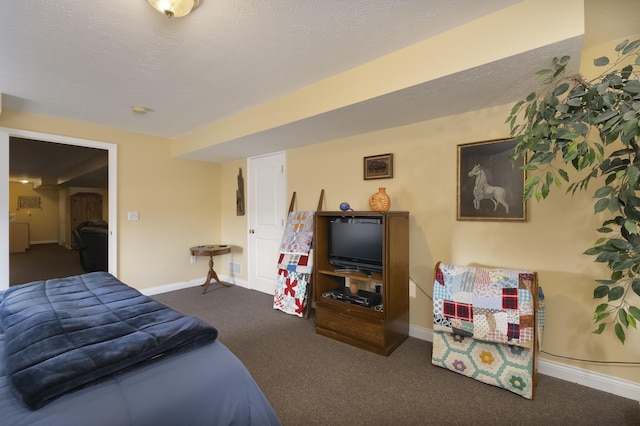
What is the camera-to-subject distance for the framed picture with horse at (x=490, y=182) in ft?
7.41

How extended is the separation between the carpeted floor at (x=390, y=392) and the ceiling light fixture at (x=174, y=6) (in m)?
2.41

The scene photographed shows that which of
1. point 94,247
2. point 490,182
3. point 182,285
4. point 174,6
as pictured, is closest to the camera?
point 174,6

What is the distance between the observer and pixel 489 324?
6.35ft

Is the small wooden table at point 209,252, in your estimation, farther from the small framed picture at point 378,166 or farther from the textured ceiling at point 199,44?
the small framed picture at point 378,166

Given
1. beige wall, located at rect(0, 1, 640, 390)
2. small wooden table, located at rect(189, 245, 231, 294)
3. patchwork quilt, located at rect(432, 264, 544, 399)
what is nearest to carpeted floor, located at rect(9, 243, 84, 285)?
beige wall, located at rect(0, 1, 640, 390)

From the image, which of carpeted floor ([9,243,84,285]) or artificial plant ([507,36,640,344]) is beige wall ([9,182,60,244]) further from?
artificial plant ([507,36,640,344])

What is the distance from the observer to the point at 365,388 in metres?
1.99

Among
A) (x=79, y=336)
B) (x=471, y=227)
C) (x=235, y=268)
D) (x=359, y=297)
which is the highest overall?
(x=471, y=227)

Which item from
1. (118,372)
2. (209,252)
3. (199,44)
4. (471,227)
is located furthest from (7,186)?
(471,227)

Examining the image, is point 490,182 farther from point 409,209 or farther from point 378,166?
point 378,166

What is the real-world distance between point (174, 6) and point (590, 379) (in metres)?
3.59

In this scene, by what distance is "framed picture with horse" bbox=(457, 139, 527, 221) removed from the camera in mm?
2260

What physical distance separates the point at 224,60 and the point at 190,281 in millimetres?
3715

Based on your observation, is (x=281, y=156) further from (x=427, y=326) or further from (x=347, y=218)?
(x=427, y=326)
